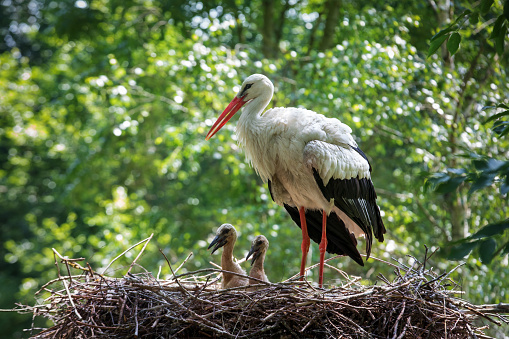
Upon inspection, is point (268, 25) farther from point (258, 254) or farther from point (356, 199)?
point (258, 254)

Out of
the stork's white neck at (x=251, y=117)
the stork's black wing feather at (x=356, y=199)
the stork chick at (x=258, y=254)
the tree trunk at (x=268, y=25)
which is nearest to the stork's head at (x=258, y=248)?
the stork chick at (x=258, y=254)

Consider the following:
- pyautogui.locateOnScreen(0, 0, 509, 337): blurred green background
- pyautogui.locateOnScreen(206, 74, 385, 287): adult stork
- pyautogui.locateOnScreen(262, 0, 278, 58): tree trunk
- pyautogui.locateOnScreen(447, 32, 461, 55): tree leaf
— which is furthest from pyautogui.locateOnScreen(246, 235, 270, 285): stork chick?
pyautogui.locateOnScreen(262, 0, 278, 58): tree trunk

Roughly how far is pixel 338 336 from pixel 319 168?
1.18 metres

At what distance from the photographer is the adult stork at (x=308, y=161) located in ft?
12.3

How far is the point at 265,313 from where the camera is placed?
118 inches

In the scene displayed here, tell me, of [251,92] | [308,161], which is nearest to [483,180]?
[308,161]

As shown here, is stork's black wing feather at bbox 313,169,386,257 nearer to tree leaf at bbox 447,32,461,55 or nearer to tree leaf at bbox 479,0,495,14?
tree leaf at bbox 447,32,461,55

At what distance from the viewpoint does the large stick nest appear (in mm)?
2900

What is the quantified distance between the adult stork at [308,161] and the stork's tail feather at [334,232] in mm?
22

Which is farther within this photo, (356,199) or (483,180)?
(356,199)

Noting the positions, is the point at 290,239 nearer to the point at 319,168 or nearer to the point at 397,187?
the point at 397,187

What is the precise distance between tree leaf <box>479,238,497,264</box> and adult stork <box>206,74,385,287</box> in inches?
74.6

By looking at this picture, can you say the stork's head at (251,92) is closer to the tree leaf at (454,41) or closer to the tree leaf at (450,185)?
the tree leaf at (454,41)

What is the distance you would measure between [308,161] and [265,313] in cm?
112
